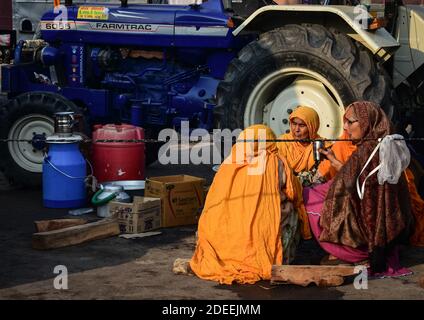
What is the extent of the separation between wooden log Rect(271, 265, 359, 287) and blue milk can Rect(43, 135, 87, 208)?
9.39 ft

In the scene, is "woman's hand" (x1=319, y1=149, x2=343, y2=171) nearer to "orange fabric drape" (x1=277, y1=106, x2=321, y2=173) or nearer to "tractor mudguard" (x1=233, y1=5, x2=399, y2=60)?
"orange fabric drape" (x1=277, y1=106, x2=321, y2=173)

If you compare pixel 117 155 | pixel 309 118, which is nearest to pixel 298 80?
pixel 309 118

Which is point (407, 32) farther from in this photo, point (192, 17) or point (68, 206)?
point (68, 206)

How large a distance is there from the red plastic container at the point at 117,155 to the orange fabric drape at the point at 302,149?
1803mm

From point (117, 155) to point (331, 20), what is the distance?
2368mm

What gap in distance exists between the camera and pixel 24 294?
520cm

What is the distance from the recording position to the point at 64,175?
7672 mm

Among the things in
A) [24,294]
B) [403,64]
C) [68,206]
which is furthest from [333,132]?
[24,294]

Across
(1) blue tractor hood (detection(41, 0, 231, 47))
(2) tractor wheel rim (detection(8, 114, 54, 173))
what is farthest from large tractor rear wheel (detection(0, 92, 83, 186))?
(1) blue tractor hood (detection(41, 0, 231, 47))

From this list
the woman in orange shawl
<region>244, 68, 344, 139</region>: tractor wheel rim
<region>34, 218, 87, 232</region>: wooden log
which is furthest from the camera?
<region>244, 68, 344, 139</region>: tractor wheel rim

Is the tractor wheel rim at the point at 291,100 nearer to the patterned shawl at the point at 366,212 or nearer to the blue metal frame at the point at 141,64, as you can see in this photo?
the blue metal frame at the point at 141,64

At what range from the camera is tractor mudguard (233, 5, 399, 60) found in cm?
740
